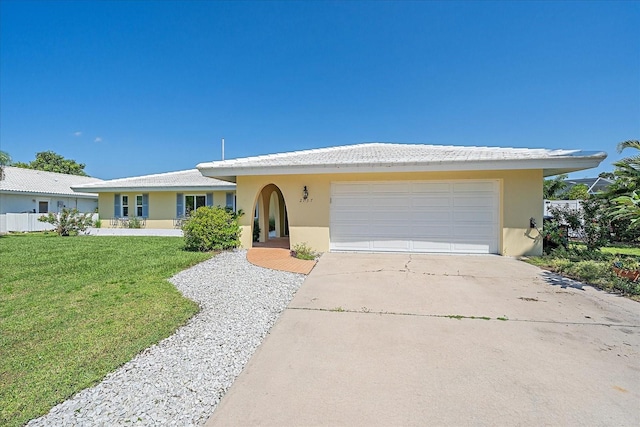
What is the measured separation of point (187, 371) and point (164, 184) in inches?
769

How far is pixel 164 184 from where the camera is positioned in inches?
771

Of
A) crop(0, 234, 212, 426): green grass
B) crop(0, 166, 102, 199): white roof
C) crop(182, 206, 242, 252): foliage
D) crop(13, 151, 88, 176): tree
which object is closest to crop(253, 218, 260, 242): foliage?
crop(182, 206, 242, 252): foliage

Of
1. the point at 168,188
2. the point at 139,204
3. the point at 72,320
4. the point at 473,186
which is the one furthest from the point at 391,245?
the point at 139,204

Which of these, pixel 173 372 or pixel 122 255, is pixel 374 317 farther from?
pixel 122 255

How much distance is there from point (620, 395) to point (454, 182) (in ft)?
24.8

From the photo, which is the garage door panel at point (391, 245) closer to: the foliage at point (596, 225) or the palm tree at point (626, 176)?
the palm tree at point (626, 176)

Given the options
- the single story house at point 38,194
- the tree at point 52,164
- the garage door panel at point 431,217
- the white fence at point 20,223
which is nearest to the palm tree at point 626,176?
the garage door panel at point 431,217

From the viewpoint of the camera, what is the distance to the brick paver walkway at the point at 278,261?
7.72m

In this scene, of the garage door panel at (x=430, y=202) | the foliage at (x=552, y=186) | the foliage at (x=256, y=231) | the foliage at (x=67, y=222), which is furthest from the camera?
the foliage at (x=552, y=186)

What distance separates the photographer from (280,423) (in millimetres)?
2303

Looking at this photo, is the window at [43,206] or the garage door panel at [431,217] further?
the window at [43,206]

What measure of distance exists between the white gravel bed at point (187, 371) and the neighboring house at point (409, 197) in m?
4.80

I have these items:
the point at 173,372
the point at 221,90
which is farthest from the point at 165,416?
the point at 221,90

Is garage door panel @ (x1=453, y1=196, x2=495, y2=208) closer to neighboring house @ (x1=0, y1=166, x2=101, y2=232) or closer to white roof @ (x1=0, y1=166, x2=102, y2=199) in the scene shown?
white roof @ (x1=0, y1=166, x2=102, y2=199)
